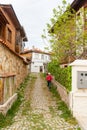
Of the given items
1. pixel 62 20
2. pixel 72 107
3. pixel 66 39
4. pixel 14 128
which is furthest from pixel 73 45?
pixel 14 128

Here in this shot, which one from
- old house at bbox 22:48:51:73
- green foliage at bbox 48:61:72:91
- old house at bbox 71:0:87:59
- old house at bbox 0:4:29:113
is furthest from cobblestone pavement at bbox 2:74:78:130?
old house at bbox 22:48:51:73

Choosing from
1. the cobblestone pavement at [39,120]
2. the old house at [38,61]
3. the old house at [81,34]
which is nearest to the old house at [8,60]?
the cobblestone pavement at [39,120]

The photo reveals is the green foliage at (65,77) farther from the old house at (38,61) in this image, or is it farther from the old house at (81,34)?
the old house at (38,61)

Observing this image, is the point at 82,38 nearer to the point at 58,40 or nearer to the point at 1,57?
the point at 58,40

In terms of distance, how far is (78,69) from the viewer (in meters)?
11.3

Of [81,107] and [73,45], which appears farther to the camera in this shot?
[73,45]

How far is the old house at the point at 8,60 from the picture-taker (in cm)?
1124

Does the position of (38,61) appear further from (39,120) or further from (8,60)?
(39,120)

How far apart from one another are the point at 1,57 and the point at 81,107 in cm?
493

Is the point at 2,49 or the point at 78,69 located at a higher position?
the point at 2,49

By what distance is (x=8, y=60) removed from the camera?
1547 centimetres

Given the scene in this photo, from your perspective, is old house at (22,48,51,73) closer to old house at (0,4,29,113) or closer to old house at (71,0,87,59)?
old house at (0,4,29,113)

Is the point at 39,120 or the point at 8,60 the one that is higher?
the point at 8,60

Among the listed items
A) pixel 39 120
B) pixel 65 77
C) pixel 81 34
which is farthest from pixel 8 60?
pixel 81 34
